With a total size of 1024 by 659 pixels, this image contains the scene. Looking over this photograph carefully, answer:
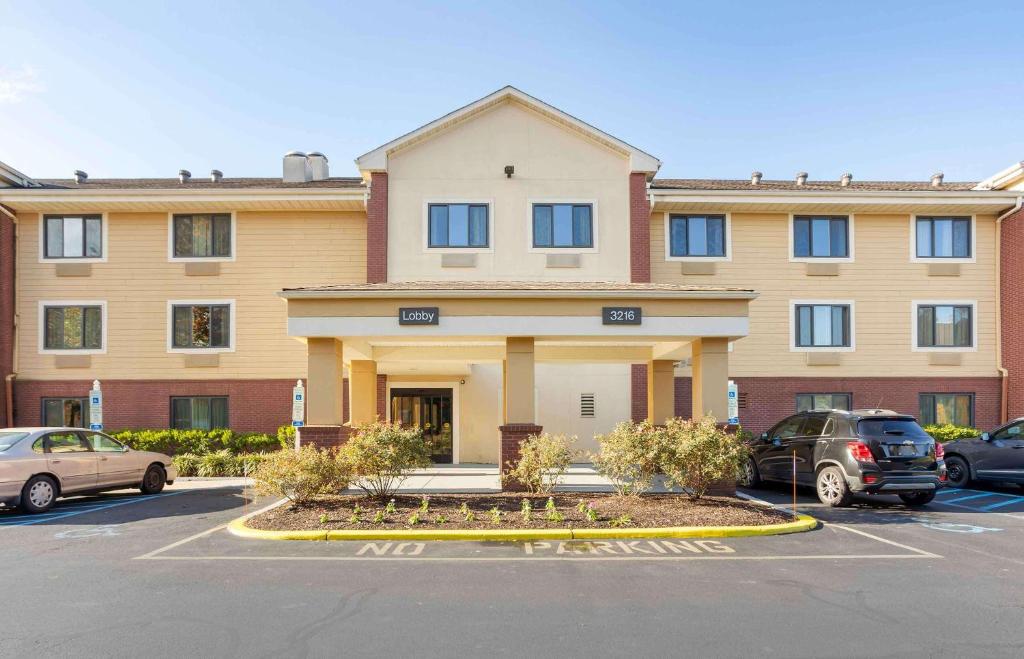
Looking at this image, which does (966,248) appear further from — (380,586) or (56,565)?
(56,565)

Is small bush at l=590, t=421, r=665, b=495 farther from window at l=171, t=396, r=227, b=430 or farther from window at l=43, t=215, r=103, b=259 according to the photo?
window at l=43, t=215, r=103, b=259

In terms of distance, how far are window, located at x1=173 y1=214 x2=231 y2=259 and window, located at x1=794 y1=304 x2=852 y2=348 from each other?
1788 cm

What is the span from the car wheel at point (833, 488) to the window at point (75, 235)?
21.0m

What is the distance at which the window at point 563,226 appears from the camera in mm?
20969

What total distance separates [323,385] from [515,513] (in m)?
5.16

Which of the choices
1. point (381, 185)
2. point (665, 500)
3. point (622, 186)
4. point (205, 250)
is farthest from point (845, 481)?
point (205, 250)

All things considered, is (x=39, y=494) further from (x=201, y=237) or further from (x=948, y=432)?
(x=948, y=432)

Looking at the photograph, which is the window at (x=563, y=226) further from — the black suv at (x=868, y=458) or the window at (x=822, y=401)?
the black suv at (x=868, y=458)

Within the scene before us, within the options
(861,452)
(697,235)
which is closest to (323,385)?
(861,452)

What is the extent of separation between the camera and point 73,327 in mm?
21578

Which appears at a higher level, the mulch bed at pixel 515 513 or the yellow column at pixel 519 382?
the yellow column at pixel 519 382

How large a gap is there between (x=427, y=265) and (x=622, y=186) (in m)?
6.30

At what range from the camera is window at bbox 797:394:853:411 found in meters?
21.8

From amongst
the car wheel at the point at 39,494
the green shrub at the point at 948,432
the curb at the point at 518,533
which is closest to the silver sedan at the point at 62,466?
the car wheel at the point at 39,494
